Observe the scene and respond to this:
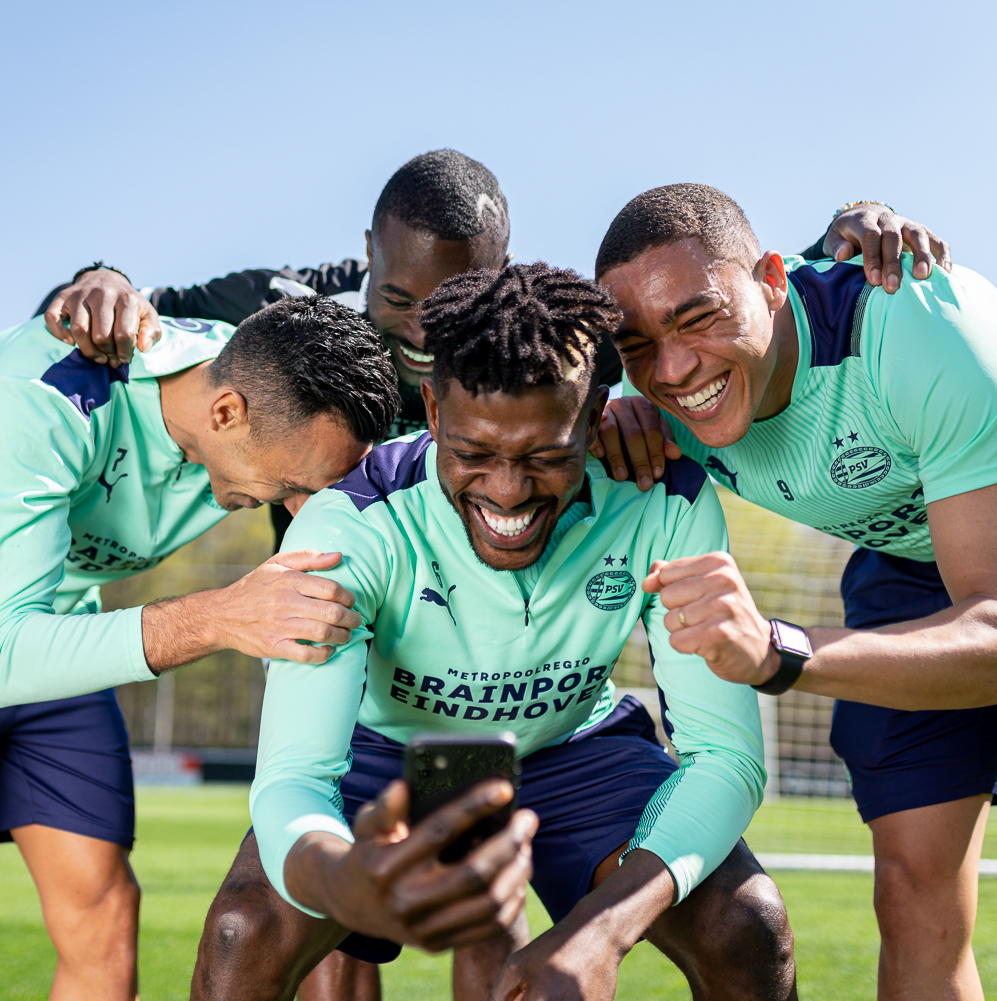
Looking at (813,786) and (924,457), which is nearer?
(924,457)

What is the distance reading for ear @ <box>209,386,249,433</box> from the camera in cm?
340

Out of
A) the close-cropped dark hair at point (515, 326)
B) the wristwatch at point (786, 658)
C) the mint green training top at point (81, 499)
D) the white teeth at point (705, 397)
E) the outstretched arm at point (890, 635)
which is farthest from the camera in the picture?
the white teeth at point (705, 397)

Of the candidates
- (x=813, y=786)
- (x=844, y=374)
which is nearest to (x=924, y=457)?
(x=844, y=374)

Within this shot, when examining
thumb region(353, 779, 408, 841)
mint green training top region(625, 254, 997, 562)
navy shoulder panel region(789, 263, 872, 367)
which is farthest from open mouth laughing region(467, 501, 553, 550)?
thumb region(353, 779, 408, 841)

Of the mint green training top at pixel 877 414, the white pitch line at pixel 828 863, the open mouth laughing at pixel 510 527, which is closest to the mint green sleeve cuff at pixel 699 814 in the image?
the open mouth laughing at pixel 510 527

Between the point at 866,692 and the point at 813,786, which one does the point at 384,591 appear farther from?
the point at 813,786

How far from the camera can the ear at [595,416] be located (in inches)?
110

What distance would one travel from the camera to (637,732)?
10.8ft

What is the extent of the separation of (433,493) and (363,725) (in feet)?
2.45

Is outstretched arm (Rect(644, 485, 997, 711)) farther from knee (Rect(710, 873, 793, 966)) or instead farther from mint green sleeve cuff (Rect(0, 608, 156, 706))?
mint green sleeve cuff (Rect(0, 608, 156, 706))

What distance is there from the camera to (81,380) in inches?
132

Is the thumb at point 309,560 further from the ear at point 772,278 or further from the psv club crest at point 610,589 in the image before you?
the ear at point 772,278

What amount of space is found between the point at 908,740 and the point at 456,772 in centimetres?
234

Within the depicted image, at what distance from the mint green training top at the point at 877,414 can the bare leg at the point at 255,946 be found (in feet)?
6.28
